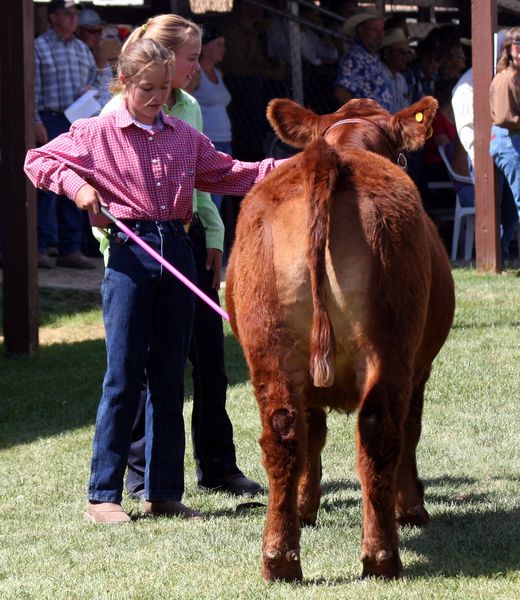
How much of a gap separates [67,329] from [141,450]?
15.5ft

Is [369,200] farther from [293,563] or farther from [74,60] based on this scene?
[74,60]

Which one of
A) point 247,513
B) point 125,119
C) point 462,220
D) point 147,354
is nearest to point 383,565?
point 247,513

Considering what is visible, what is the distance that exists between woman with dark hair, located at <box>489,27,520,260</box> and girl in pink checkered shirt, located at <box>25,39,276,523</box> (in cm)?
614

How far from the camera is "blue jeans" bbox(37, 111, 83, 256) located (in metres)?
11.8

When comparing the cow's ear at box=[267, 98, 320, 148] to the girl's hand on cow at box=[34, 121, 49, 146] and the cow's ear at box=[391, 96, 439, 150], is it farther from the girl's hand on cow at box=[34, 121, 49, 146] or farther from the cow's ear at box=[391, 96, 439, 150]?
the girl's hand on cow at box=[34, 121, 49, 146]

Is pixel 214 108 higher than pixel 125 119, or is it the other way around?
pixel 125 119

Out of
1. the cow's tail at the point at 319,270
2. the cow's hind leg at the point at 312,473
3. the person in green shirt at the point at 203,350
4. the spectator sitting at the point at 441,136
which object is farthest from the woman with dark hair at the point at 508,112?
the cow's tail at the point at 319,270

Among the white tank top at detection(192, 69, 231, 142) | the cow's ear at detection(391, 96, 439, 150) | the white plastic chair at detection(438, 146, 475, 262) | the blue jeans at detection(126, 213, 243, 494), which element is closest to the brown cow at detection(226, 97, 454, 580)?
the cow's ear at detection(391, 96, 439, 150)

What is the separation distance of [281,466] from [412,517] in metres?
1.10

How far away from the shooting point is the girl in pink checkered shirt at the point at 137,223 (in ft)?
16.7

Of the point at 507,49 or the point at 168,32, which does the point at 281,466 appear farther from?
the point at 507,49

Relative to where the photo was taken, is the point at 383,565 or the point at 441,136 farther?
the point at 441,136

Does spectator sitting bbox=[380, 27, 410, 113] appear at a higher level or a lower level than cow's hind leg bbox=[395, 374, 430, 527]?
higher

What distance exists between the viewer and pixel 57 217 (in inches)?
476
